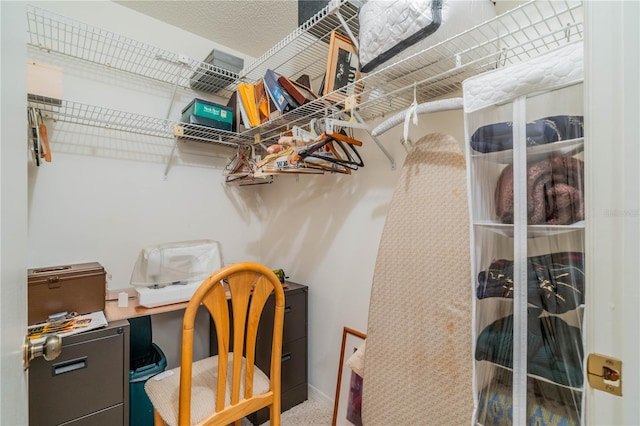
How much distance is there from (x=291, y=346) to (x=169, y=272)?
3.04ft

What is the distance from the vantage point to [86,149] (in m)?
1.78

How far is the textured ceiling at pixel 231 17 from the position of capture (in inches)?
72.1

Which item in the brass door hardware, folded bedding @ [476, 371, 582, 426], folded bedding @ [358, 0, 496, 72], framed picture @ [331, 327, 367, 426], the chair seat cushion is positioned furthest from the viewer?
framed picture @ [331, 327, 367, 426]

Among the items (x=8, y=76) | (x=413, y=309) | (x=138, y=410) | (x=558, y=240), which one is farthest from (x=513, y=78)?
(x=138, y=410)

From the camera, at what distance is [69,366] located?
120 centimetres

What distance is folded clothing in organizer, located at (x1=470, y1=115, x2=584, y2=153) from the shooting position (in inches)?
28.7

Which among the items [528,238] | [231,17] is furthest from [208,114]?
[528,238]

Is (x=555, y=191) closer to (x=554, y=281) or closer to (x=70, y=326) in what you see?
(x=554, y=281)

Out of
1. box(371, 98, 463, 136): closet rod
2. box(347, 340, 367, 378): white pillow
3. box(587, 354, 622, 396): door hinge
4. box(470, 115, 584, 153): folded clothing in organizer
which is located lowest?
box(347, 340, 367, 378): white pillow

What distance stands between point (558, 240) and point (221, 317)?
3.58 feet

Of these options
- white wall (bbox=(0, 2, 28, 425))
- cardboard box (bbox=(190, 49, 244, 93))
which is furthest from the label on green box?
white wall (bbox=(0, 2, 28, 425))

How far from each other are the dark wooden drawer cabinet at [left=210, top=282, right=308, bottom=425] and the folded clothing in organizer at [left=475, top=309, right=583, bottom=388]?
4.31 ft

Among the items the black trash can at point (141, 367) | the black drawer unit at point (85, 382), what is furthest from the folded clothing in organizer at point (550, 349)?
the black trash can at point (141, 367)

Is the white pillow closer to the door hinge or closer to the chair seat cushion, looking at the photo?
the chair seat cushion
